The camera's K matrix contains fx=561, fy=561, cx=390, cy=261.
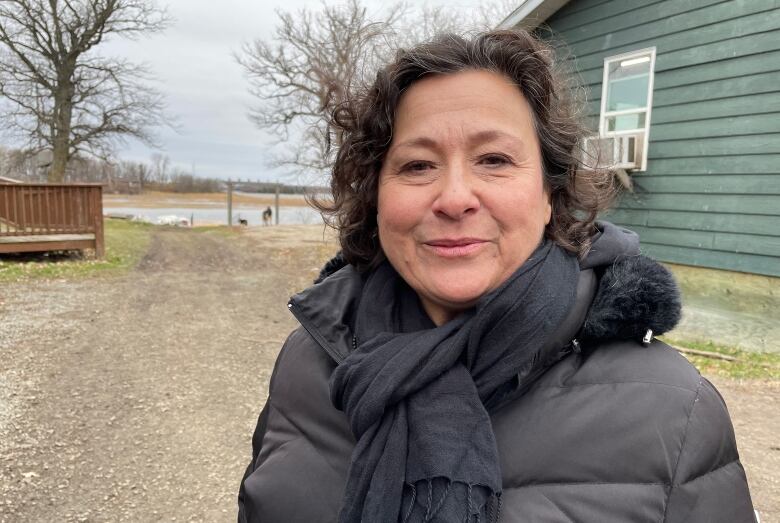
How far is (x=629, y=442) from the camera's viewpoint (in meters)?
1.19

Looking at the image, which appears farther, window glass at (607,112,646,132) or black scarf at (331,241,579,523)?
window glass at (607,112,646,132)

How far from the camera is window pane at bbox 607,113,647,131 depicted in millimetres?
7683

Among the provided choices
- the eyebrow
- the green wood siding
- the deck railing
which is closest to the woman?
the eyebrow

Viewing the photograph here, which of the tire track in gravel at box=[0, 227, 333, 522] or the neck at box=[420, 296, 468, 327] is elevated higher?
the neck at box=[420, 296, 468, 327]

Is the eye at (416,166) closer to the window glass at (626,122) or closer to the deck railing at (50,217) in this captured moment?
the window glass at (626,122)

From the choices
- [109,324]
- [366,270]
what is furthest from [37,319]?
[366,270]

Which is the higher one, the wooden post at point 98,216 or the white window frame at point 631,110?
the white window frame at point 631,110

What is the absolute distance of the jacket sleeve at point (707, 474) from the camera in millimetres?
1150

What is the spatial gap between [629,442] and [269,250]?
1432 centimetres

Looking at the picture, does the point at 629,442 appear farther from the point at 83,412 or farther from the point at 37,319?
the point at 37,319

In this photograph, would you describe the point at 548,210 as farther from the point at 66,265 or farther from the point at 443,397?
the point at 66,265

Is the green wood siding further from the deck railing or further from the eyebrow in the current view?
the deck railing

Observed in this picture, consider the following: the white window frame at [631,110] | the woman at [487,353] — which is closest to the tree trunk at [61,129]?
the white window frame at [631,110]

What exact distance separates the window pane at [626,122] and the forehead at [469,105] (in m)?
7.08
